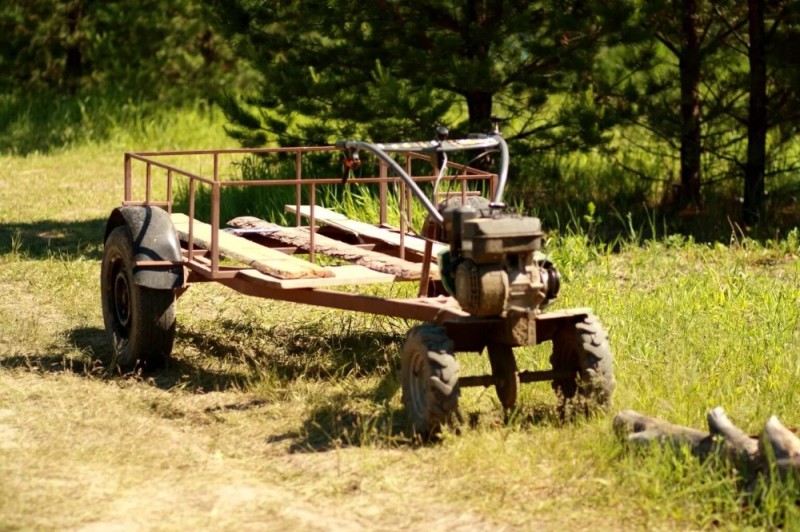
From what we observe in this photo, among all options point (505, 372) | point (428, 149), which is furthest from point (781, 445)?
point (428, 149)

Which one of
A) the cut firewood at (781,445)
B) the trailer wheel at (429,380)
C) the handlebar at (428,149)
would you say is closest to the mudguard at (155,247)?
the handlebar at (428,149)

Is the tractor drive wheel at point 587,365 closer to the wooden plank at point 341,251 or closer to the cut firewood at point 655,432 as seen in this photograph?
the cut firewood at point 655,432

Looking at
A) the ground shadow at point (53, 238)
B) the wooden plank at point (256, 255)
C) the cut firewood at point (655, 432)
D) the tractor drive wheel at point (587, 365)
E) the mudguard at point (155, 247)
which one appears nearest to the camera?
the cut firewood at point (655, 432)

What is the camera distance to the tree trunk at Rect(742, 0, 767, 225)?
9.65 m

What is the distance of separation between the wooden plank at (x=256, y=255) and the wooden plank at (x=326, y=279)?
0.04 metres

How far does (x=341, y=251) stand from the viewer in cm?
648

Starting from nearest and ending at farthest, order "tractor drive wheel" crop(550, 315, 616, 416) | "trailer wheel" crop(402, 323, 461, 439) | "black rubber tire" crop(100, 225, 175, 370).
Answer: "trailer wheel" crop(402, 323, 461, 439) < "tractor drive wheel" crop(550, 315, 616, 416) < "black rubber tire" crop(100, 225, 175, 370)

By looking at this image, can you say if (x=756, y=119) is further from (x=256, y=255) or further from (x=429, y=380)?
(x=429, y=380)

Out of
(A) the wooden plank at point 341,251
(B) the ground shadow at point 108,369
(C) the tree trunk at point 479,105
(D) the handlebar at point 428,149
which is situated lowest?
(B) the ground shadow at point 108,369

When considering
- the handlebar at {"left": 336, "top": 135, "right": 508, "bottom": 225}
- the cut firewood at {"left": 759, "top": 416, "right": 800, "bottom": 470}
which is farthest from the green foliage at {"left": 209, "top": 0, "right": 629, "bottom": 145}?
the cut firewood at {"left": 759, "top": 416, "right": 800, "bottom": 470}

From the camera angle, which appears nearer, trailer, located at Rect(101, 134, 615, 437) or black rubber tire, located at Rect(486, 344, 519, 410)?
trailer, located at Rect(101, 134, 615, 437)

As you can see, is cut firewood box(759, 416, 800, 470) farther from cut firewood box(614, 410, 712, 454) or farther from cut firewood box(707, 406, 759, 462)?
cut firewood box(614, 410, 712, 454)

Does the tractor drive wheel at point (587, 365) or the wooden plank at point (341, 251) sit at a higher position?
the wooden plank at point (341, 251)

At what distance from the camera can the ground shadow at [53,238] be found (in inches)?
368
